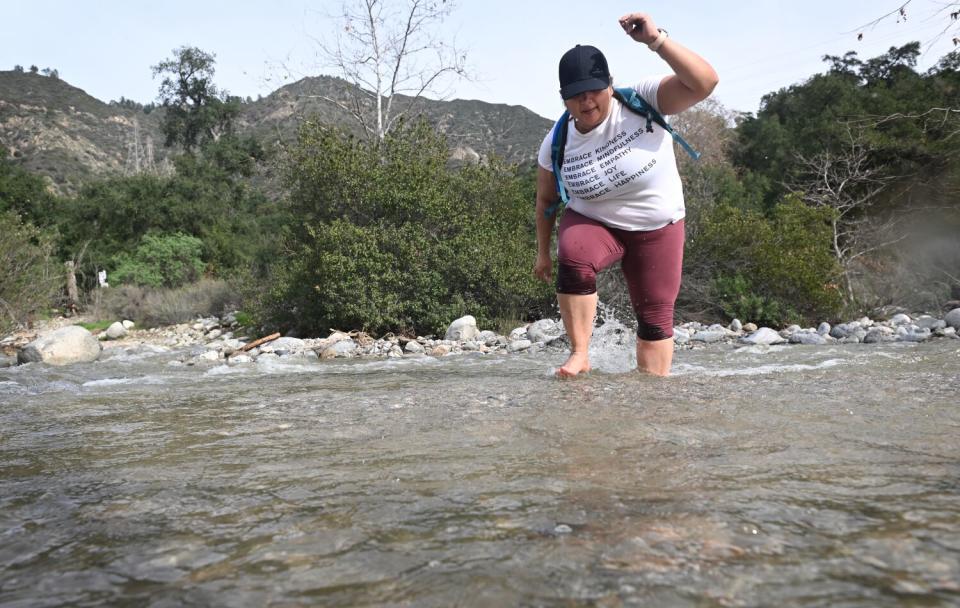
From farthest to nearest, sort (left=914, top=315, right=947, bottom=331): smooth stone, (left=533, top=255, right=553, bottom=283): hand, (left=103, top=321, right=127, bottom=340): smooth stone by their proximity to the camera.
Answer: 1. (left=103, top=321, right=127, bottom=340): smooth stone
2. (left=914, top=315, right=947, bottom=331): smooth stone
3. (left=533, top=255, right=553, bottom=283): hand

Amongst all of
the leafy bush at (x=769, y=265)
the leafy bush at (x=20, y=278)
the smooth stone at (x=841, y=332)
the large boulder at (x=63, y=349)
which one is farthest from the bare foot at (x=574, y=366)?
the leafy bush at (x=20, y=278)

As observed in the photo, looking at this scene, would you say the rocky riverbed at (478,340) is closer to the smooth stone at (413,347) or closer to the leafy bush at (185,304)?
the smooth stone at (413,347)

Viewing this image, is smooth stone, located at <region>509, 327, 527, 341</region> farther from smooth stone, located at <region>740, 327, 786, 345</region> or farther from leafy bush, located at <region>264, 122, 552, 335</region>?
smooth stone, located at <region>740, 327, 786, 345</region>

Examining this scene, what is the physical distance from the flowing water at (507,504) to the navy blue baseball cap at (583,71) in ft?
4.66

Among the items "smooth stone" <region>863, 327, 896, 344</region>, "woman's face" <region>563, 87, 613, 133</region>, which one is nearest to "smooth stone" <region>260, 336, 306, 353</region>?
"woman's face" <region>563, 87, 613, 133</region>

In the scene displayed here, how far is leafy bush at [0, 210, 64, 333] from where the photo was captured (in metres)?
10.7

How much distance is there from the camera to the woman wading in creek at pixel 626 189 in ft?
10.5

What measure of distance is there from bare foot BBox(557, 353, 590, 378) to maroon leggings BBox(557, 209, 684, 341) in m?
0.33

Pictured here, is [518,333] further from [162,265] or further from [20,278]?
[162,265]

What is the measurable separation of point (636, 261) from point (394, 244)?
790 centimetres

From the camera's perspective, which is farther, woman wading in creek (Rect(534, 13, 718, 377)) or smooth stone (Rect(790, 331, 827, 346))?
smooth stone (Rect(790, 331, 827, 346))

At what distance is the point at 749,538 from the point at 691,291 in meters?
10.9

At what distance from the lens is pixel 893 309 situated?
469 inches

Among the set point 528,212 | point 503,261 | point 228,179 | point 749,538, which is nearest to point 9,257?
point 503,261
